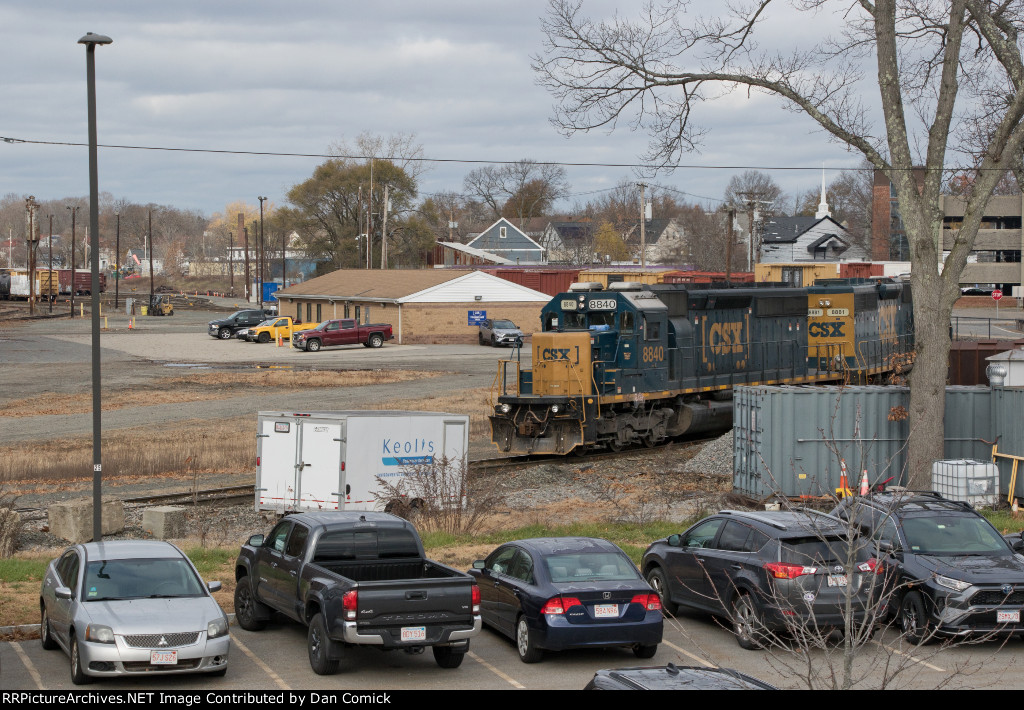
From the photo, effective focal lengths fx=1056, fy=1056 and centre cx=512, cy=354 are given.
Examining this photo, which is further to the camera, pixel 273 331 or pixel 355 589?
pixel 273 331

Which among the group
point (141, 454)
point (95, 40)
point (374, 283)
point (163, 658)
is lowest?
point (141, 454)

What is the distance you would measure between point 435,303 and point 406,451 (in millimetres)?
51235

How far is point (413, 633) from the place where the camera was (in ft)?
35.0

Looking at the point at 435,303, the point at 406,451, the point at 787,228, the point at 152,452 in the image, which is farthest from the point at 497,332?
the point at 787,228

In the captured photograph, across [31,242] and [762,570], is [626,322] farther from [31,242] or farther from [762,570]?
[31,242]

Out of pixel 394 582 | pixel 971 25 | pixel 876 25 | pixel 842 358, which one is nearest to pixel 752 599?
pixel 394 582

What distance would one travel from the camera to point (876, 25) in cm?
2120

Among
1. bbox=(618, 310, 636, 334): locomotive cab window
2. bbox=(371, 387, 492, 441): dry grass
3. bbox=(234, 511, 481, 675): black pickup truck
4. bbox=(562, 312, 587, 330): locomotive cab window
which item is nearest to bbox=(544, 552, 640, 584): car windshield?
bbox=(234, 511, 481, 675): black pickup truck

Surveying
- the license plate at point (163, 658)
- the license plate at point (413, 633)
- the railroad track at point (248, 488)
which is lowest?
the railroad track at point (248, 488)

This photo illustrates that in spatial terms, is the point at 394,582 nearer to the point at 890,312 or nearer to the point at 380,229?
the point at 890,312

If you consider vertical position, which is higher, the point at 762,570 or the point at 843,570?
the point at 843,570

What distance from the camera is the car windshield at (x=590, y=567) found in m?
11.9

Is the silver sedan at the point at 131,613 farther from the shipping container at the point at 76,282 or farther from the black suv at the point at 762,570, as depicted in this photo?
the shipping container at the point at 76,282

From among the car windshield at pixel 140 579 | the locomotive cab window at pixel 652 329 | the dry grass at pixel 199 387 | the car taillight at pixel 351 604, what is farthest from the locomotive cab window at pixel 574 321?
the car taillight at pixel 351 604
